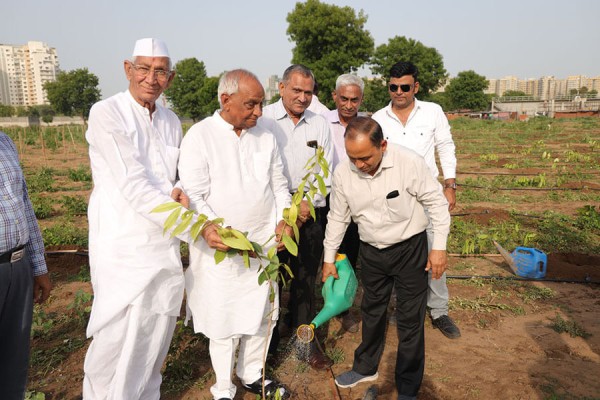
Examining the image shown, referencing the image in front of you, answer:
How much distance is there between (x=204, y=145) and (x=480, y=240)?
422cm

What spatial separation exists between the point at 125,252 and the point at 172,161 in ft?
1.80

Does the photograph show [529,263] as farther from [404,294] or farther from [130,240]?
[130,240]

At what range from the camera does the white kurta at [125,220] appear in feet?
6.84

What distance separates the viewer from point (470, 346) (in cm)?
335

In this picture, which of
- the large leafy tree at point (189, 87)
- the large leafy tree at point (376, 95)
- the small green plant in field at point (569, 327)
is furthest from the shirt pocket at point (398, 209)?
the large leafy tree at point (189, 87)

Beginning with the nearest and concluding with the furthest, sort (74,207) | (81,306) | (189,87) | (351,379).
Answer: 1. (351,379)
2. (81,306)
3. (74,207)
4. (189,87)

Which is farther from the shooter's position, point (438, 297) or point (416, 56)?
point (416, 56)

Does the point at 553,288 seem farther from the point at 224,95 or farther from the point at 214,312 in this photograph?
the point at 224,95

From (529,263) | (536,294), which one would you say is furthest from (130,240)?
(529,263)

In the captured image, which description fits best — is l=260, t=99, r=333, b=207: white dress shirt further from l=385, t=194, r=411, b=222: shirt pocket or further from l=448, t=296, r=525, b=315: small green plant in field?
l=448, t=296, r=525, b=315: small green plant in field

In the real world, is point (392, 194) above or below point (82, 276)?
above

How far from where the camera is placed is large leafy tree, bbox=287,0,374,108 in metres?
29.7

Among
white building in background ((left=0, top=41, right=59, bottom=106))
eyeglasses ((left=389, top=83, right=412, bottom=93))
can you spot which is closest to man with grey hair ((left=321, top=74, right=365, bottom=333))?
eyeglasses ((left=389, top=83, right=412, bottom=93))

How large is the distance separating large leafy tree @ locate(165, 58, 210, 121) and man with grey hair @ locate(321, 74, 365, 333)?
43.0 metres
